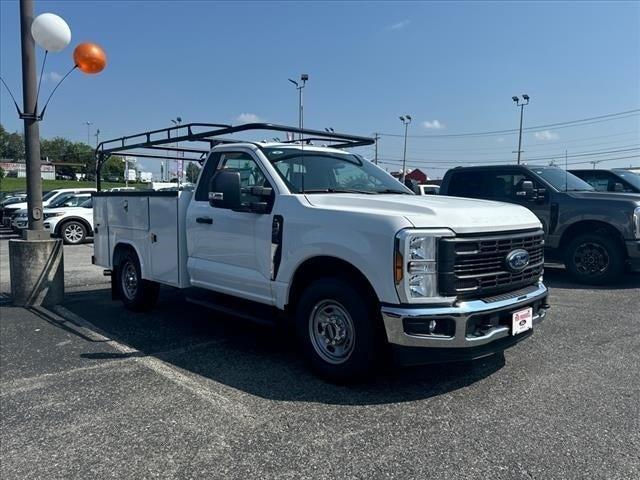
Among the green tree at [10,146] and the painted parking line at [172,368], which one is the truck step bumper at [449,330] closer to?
the painted parking line at [172,368]

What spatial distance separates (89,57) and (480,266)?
5.98 meters

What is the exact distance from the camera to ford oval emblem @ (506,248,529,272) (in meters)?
4.18

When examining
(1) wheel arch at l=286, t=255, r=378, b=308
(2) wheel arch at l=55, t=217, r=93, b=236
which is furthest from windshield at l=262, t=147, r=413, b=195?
(2) wheel arch at l=55, t=217, r=93, b=236

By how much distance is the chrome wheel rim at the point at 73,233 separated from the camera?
658 inches

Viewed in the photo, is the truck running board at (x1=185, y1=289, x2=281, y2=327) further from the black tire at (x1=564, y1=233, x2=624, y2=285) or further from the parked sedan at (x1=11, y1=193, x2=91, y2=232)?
the parked sedan at (x1=11, y1=193, x2=91, y2=232)

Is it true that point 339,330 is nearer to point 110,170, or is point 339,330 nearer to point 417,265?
point 417,265

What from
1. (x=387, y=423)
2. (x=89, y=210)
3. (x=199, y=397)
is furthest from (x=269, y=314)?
(x=89, y=210)

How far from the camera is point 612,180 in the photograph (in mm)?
10891

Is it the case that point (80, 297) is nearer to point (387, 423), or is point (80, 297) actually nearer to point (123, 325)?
point (123, 325)

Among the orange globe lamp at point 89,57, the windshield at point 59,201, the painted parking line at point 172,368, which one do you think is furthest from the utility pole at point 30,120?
the windshield at point 59,201

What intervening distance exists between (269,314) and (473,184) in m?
6.28

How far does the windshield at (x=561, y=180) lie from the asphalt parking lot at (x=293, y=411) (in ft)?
12.0

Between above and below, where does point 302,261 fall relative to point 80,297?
above

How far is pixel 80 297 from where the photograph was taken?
8344 mm
